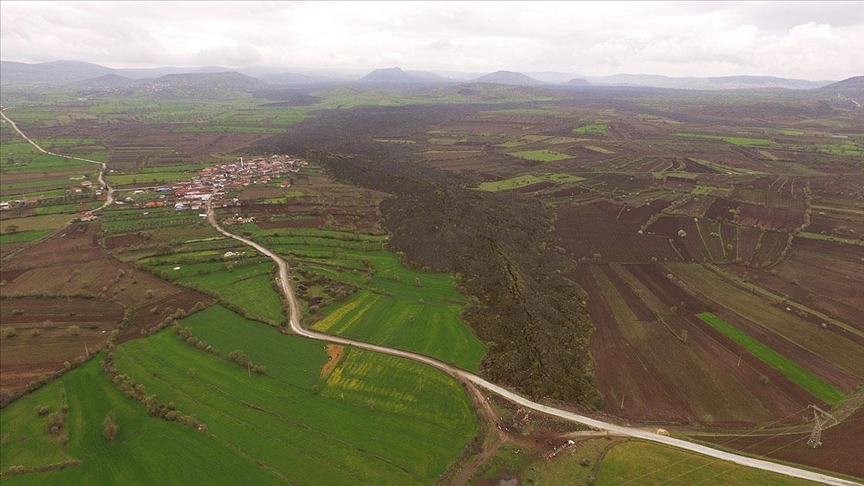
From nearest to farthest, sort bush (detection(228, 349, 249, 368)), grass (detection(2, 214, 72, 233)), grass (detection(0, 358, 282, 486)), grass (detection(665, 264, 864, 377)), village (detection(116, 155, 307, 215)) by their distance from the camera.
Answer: grass (detection(0, 358, 282, 486)), bush (detection(228, 349, 249, 368)), grass (detection(665, 264, 864, 377)), grass (detection(2, 214, 72, 233)), village (detection(116, 155, 307, 215))

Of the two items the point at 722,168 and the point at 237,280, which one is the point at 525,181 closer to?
the point at 722,168

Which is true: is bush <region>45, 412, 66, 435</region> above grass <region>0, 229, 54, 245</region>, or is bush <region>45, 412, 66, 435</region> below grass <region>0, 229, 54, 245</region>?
below

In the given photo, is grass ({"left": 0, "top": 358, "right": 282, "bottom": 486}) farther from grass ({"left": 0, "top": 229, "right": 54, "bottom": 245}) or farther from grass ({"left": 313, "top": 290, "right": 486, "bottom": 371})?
grass ({"left": 0, "top": 229, "right": 54, "bottom": 245})

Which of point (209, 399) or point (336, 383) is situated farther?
point (336, 383)

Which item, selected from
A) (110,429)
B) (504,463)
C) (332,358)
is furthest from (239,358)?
(504,463)

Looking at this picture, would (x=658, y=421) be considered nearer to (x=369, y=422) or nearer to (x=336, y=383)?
(x=369, y=422)

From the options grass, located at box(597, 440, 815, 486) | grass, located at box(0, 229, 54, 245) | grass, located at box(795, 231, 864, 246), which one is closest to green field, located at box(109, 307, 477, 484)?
grass, located at box(597, 440, 815, 486)

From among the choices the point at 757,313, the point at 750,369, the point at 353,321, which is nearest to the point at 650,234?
the point at 757,313

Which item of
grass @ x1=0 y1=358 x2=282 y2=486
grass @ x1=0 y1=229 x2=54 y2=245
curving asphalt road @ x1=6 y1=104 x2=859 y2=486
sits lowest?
grass @ x1=0 y1=358 x2=282 y2=486

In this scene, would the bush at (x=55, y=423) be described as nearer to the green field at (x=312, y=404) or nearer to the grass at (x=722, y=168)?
the green field at (x=312, y=404)
